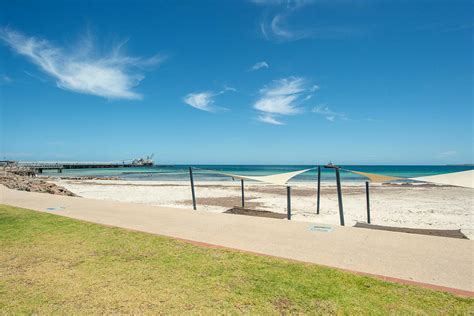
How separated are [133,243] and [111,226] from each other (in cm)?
172

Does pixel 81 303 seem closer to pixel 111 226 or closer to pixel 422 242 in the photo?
pixel 111 226

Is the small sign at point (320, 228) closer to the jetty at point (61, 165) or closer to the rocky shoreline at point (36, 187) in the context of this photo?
the rocky shoreline at point (36, 187)

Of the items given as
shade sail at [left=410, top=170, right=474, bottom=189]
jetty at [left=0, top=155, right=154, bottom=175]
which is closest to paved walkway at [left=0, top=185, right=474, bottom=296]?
shade sail at [left=410, top=170, right=474, bottom=189]

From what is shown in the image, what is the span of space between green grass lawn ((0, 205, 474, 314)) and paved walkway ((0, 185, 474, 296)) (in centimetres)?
50

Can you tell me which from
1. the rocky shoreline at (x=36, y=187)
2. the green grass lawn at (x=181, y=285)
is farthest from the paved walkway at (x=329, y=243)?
the rocky shoreline at (x=36, y=187)

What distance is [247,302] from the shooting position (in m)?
3.14

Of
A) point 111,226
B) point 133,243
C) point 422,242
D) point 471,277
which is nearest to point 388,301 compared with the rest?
point 471,277

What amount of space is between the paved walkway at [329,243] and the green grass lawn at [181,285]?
0.50 meters

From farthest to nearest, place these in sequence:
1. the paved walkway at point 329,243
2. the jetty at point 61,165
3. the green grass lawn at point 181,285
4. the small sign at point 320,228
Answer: the jetty at point 61,165, the small sign at point 320,228, the paved walkway at point 329,243, the green grass lawn at point 181,285

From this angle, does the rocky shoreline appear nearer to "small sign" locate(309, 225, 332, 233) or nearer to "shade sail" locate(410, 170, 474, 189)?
"small sign" locate(309, 225, 332, 233)

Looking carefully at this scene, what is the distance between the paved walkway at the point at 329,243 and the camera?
13.7 ft

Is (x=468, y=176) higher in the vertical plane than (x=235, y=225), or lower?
higher

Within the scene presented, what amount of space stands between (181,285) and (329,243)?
299 centimetres

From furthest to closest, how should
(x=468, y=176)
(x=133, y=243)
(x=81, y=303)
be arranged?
(x=468, y=176)
(x=133, y=243)
(x=81, y=303)
